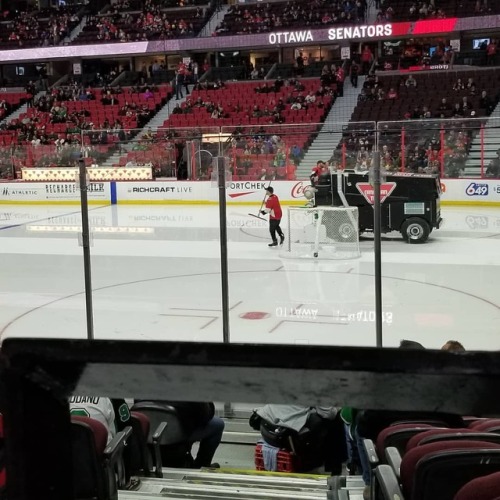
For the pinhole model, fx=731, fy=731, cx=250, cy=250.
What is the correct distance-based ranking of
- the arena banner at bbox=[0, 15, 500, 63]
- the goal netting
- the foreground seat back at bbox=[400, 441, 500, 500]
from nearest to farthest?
1. the foreground seat back at bbox=[400, 441, 500, 500]
2. the goal netting
3. the arena banner at bbox=[0, 15, 500, 63]

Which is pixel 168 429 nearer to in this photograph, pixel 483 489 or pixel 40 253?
pixel 483 489

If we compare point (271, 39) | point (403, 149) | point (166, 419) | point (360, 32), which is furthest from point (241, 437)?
point (271, 39)

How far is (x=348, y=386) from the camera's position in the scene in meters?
0.63

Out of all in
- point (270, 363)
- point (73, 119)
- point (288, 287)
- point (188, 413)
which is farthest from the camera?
point (73, 119)

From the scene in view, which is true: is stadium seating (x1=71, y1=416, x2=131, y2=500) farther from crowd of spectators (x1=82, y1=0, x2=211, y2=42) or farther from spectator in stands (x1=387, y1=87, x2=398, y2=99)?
crowd of spectators (x1=82, y1=0, x2=211, y2=42)

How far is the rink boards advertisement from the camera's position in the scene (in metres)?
15.3

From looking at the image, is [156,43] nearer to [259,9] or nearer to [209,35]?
[209,35]

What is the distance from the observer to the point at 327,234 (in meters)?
11.5

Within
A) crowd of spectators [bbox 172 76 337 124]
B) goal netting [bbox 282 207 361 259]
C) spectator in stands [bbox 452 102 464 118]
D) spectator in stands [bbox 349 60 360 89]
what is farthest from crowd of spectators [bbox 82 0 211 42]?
goal netting [bbox 282 207 361 259]

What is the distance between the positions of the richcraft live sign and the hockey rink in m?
16.2

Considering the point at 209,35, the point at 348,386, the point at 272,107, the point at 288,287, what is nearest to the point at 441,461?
the point at 348,386

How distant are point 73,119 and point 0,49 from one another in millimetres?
10766

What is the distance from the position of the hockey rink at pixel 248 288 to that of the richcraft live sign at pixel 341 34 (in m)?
16.2

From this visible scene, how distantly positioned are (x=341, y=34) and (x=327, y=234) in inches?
786
